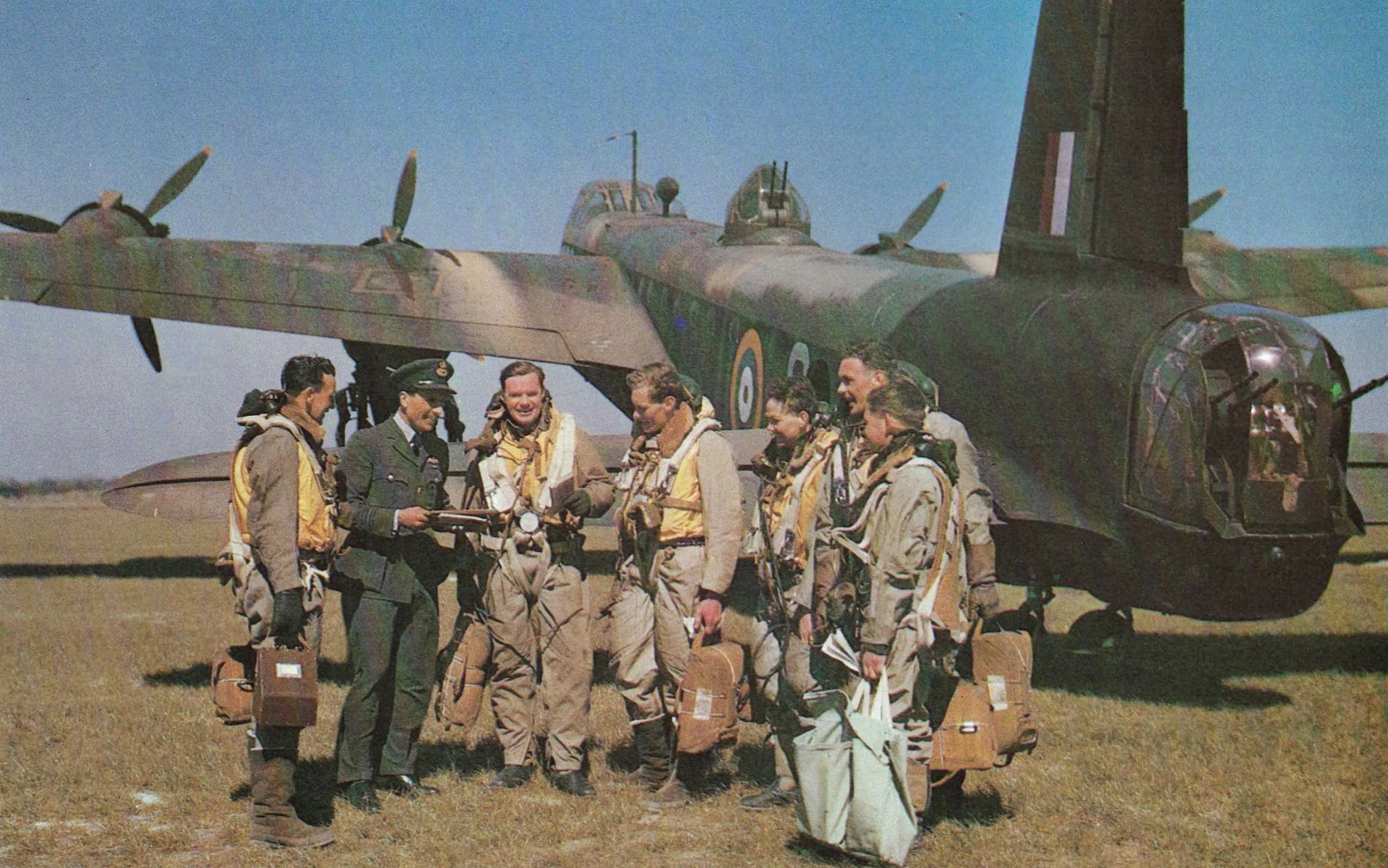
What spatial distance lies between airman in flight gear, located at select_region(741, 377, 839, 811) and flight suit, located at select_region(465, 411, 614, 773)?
1.01 m

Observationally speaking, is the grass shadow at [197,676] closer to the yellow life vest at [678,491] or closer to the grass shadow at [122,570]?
the yellow life vest at [678,491]

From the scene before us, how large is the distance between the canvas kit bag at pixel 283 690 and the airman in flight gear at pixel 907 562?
2.66 meters

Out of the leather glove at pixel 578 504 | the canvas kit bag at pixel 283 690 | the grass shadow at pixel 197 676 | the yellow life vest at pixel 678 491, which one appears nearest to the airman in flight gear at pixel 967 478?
the yellow life vest at pixel 678 491

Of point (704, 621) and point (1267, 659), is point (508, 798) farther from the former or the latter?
point (1267, 659)

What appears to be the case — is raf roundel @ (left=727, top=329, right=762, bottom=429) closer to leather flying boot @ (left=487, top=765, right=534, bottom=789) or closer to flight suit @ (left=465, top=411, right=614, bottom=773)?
flight suit @ (left=465, top=411, right=614, bottom=773)

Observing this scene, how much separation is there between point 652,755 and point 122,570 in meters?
14.8

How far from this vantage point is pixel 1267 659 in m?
11.8

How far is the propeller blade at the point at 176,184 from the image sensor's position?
17.1 metres

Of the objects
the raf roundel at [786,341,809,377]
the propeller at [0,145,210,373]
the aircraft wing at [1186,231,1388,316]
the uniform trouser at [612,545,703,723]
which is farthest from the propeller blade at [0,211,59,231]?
the aircraft wing at [1186,231,1388,316]

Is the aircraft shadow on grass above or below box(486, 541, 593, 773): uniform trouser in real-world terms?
below

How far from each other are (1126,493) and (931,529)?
339 cm

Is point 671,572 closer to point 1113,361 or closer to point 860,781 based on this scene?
point 860,781

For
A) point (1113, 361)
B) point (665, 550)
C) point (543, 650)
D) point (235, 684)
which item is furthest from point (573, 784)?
point (1113, 361)

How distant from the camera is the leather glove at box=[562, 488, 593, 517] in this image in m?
7.23
